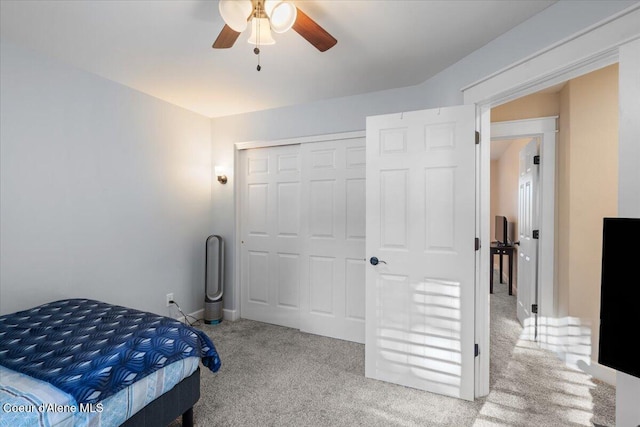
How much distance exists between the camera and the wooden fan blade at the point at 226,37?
1.60 m

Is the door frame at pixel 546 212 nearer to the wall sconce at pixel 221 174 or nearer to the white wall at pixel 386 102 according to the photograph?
the white wall at pixel 386 102

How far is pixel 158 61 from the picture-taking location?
2.39 m

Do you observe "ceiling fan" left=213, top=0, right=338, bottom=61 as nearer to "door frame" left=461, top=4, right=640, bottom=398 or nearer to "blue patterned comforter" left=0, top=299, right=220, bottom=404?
"door frame" left=461, top=4, right=640, bottom=398

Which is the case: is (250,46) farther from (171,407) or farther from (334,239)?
(171,407)

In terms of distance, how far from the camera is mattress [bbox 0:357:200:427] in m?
1.12

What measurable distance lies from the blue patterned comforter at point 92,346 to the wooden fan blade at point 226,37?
1.66 meters

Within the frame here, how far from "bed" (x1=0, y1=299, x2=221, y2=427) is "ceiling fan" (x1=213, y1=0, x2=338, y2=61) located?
1.69m

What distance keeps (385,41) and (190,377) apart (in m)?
2.50

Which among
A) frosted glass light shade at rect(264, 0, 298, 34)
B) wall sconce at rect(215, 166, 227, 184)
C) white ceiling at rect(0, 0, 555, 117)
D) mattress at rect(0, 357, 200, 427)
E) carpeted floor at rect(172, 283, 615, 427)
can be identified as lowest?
carpeted floor at rect(172, 283, 615, 427)

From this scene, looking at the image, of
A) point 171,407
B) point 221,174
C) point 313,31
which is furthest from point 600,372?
point 221,174

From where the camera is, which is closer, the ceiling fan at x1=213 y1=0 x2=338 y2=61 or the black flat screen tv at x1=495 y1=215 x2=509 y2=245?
the ceiling fan at x1=213 y1=0 x2=338 y2=61

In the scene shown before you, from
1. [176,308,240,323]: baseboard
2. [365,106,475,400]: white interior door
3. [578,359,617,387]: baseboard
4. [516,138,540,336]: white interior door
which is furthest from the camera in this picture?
[176,308,240,323]: baseboard

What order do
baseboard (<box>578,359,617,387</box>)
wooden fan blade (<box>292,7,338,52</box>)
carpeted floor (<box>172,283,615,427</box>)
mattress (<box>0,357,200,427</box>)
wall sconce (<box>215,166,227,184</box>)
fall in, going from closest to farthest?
1. mattress (<box>0,357,200,427</box>)
2. wooden fan blade (<box>292,7,338,52</box>)
3. carpeted floor (<box>172,283,615,427</box>)
4. baseboard (<box>578,359,617,387</box>)
5. wall sconce (<box>215,166,227,184</box>)

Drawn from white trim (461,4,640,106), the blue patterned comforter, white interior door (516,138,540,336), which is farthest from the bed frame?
white interior door (516,138,540,336)
